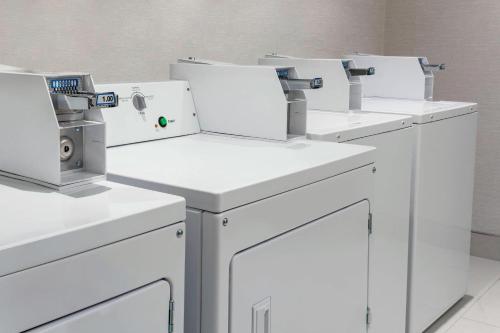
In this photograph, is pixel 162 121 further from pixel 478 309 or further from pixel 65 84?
pixel 478 309

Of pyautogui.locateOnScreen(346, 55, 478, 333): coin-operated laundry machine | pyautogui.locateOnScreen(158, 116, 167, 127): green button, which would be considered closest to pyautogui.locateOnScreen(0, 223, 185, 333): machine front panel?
pyautogui.locateOnScreen(158, 116, 167, 127): green button

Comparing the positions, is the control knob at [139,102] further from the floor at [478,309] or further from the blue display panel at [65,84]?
the floor at [478,309]

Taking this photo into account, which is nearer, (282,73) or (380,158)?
(282,73)

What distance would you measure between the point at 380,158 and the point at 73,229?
1.46 metres

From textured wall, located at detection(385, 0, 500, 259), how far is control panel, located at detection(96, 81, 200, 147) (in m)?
2.27

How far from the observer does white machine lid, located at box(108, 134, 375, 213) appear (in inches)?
54.8

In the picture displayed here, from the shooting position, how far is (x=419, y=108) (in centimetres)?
272

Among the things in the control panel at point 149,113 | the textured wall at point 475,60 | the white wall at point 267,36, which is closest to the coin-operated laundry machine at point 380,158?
the white wall at point 267,36

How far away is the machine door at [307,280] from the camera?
1.45 metres

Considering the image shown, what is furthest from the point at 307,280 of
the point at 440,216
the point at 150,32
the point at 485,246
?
the point at 485,246

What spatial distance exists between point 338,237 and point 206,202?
0.56 m

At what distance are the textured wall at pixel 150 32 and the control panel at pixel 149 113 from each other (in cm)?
25

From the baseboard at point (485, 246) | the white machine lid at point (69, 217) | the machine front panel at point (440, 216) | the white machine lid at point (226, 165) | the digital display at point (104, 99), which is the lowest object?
the baseboard at point (485, 246)

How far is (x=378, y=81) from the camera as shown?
3.24 meters
